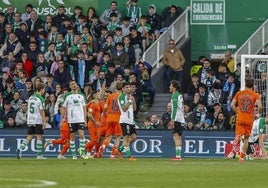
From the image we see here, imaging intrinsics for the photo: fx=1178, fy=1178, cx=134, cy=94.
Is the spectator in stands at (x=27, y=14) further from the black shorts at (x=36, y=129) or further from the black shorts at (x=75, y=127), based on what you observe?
the black shorts at (x=75, y=127)

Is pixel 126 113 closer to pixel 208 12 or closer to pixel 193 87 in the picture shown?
pixel 193 87

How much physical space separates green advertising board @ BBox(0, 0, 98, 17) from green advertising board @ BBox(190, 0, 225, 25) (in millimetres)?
3559

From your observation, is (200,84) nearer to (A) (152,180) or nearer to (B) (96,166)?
(B) (96,166)

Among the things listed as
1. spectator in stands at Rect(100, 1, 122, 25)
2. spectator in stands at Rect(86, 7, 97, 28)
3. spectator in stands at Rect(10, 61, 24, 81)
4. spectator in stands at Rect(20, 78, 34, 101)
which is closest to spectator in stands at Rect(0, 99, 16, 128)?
spectator in stands at Rect(20, 78, 34, 101)

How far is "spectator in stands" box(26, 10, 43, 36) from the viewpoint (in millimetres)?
40066

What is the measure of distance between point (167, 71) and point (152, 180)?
62.1 ft

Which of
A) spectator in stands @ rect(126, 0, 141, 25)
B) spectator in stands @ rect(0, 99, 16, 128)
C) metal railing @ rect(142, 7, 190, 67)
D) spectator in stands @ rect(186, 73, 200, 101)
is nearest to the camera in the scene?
spectator in stands @ rect(0, 99, 16, 128)

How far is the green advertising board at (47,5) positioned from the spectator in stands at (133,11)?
180 cm

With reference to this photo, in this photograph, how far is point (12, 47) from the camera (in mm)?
39250

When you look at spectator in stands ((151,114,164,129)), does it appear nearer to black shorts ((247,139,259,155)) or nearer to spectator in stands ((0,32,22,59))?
black shorts ((247,139,259,155))

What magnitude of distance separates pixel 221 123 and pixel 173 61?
3557 millimetres

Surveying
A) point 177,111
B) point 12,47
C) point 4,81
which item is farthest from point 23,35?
point 177,111

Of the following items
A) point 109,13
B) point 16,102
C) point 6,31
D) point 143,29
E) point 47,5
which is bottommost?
point 16,102

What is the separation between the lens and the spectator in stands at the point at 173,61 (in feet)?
126
